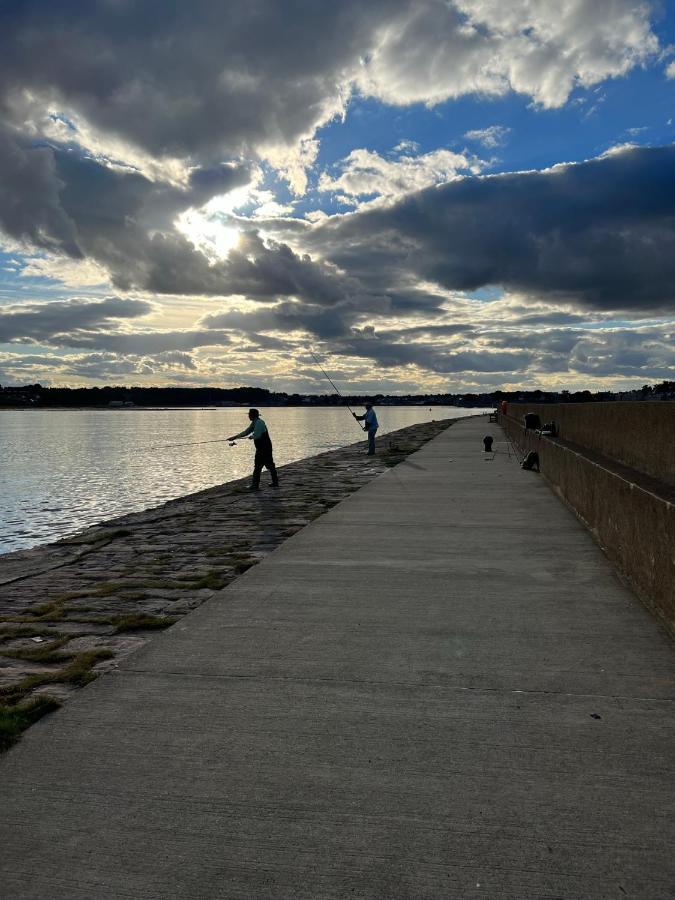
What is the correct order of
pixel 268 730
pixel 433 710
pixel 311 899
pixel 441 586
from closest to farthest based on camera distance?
pixel 311 899 < pixel 268 730 < pixel 433 710 < pixel 441 586

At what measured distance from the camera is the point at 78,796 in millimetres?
2924

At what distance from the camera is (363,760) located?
3.19 metres

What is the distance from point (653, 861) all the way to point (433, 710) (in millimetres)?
1364

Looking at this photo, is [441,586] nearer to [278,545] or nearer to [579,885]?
[278,545]

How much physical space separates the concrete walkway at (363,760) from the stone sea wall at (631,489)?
402 mm

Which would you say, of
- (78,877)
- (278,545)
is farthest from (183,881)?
(278,545)

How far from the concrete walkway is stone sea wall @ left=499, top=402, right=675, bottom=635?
1.32ft

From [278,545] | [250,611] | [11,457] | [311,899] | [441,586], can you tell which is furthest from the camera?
[11,457]

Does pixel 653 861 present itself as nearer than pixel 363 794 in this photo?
Yes

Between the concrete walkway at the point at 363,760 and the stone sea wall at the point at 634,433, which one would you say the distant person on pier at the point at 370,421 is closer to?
the stone sea wall at the point at 634,433

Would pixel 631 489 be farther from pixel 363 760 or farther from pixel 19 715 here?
pixel 19 715

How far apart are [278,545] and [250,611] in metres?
3.19

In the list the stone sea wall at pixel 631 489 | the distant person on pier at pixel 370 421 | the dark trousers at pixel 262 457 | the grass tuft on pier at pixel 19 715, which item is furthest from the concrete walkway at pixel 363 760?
the distant person on pier at pixel 370 421

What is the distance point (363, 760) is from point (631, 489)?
428 centimetres
